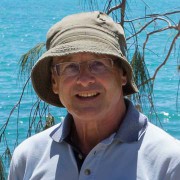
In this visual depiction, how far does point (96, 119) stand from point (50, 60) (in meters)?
0.18

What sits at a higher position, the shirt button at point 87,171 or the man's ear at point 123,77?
the man's ear at point 123,77

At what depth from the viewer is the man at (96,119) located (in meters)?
1.50

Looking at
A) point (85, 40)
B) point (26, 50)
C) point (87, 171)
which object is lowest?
point (26, 50)

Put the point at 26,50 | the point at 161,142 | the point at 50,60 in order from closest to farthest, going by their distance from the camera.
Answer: the point at 161,142 → the point at 50,60 → the point at 26,50

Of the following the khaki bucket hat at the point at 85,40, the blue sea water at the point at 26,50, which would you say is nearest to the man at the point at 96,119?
Result: the khaki bucket hat at the point at 85,40

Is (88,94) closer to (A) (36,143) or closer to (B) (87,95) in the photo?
(B) (87,95)

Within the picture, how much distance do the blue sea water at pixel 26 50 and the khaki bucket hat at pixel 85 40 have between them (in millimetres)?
732

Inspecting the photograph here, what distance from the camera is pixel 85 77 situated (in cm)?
153

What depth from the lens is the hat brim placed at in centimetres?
151

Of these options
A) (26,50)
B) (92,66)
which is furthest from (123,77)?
(26,50)

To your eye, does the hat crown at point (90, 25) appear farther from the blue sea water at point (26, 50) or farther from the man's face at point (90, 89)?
the blue sea water at point (26, 50)

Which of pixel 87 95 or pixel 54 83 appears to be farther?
pixel 54 83

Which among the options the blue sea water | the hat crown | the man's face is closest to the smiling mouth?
the man's face

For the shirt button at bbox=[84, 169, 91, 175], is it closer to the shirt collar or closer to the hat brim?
the shirt collar
